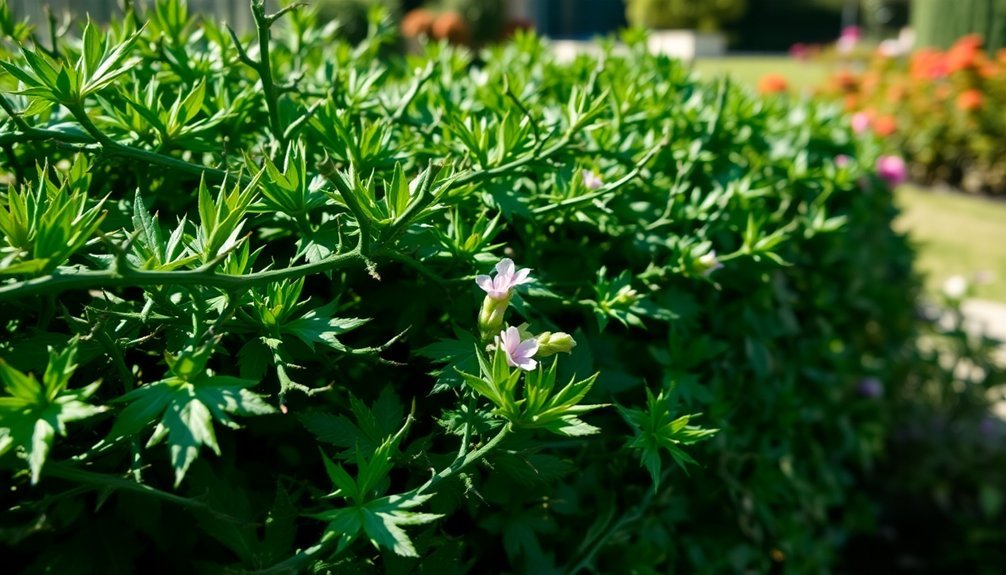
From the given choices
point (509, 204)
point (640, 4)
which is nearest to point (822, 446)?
point (509, 204)

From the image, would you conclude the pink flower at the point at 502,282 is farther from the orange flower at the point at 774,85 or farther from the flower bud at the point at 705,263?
the orange flower at the point at 774,85

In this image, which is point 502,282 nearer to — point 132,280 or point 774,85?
point 132,280

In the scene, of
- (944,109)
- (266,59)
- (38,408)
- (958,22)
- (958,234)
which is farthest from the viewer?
(958,22)

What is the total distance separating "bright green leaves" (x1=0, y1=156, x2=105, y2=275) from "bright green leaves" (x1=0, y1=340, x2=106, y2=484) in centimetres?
9

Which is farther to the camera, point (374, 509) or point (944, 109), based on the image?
point (944, 109)

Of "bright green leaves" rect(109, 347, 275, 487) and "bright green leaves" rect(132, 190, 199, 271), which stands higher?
"bright green leaves" rect(132, 190, 199, 271)

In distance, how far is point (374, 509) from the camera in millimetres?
951

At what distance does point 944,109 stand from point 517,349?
8839 mm

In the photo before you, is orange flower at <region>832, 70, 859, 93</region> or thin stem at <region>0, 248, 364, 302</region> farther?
orange flower at <region>832, 70, 859, 93</region>

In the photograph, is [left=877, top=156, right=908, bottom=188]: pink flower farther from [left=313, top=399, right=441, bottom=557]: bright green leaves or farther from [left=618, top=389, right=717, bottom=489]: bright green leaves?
[left=313, top=399, right=441, bottom=557]: bright green leaves

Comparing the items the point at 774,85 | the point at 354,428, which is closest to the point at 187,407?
the point at 354,428

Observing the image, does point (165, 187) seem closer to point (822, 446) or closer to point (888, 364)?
point (822, 446)

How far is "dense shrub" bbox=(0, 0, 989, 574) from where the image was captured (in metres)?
0.96

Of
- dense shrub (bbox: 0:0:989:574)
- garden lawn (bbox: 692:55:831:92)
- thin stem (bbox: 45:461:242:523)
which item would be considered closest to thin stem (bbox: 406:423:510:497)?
dense shrub (bbox: 0:0:989:574)
